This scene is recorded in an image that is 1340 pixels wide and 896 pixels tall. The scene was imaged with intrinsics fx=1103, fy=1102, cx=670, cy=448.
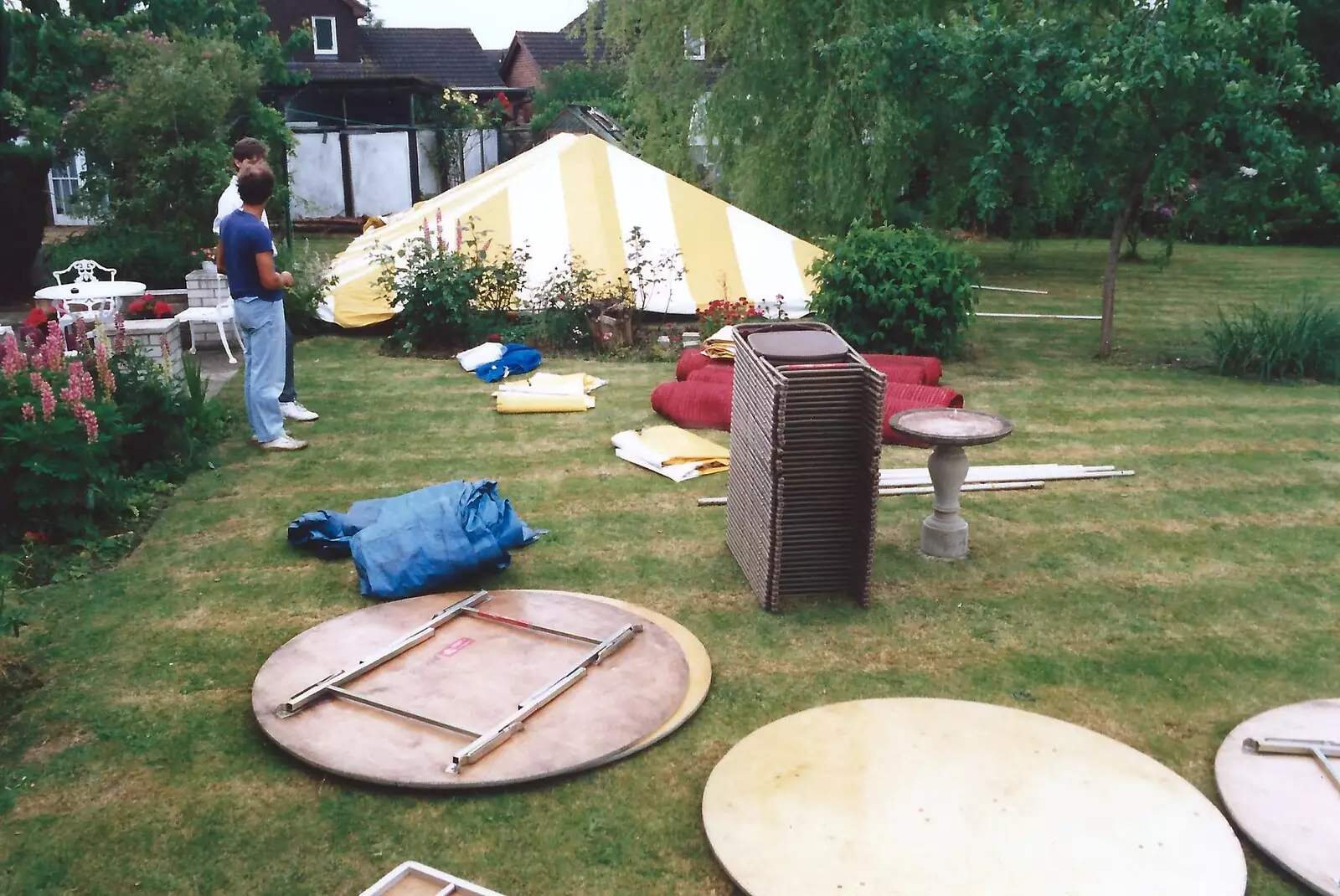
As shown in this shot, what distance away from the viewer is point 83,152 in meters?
11.2

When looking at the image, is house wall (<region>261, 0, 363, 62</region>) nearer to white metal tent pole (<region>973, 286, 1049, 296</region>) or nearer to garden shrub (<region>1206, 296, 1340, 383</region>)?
white metal tent pole (<region>973, 286, 1049, 296</region>)

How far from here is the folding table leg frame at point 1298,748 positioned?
3508 mm

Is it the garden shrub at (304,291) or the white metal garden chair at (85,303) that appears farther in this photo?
the garden shrub at (304,291)

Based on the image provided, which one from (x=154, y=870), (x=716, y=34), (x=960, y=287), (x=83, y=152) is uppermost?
(x=716, y=34)

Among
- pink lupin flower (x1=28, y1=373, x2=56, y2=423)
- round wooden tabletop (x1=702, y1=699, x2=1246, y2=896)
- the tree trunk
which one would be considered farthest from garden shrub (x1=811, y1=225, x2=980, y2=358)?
pink lupin flower (x1=28, y1=373, x2=56, y2=423)

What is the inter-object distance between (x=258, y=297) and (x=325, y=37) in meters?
32.7

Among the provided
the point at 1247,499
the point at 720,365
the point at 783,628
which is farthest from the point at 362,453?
the point at 1247,499

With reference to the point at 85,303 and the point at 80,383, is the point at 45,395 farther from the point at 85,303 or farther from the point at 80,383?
the point at 85,303

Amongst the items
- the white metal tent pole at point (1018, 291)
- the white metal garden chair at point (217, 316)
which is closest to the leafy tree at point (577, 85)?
the white metal tent pole at point (1018, 291)

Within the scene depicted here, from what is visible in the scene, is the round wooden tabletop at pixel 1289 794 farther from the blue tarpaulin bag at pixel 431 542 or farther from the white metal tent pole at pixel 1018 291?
the white metal tent pole at pixel 1018 291

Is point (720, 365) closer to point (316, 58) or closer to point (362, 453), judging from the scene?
point (362, 453)

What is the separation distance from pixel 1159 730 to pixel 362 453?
491cm

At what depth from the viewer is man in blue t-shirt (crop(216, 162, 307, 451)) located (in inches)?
258

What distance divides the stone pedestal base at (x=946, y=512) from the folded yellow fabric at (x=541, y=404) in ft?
11.2
